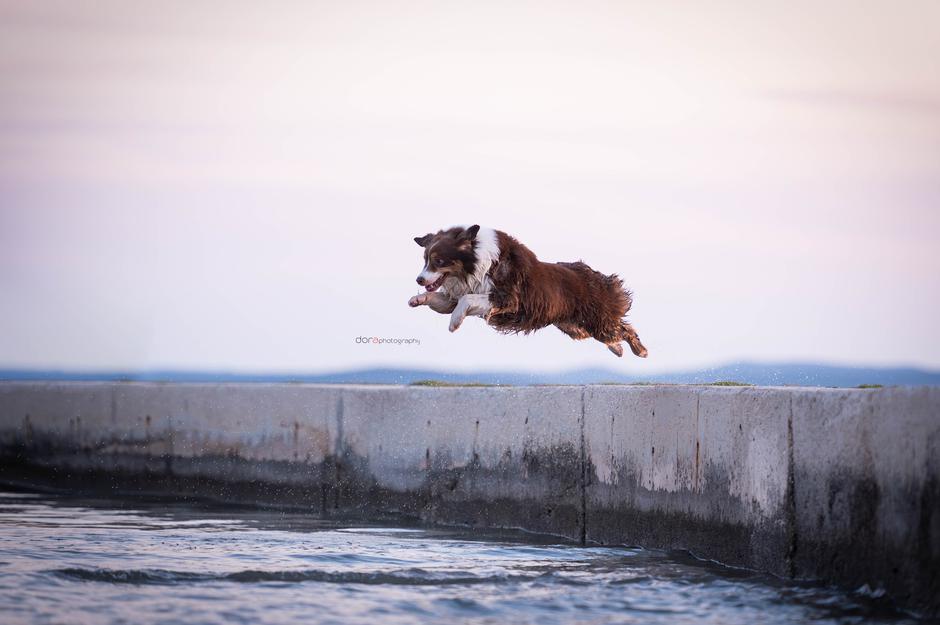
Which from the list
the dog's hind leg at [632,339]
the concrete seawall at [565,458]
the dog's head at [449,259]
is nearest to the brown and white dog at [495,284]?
the dog's head at [449,259]

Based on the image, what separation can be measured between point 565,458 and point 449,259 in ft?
5.99

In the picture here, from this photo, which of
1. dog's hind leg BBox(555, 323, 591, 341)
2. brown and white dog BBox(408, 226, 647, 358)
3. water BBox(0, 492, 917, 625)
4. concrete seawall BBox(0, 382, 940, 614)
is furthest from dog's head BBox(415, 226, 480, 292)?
water BBox(0, 492, 917, 625)

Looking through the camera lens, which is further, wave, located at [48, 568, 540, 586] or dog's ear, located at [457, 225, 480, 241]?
dog's ear, located at [457, 225, 480, 241]

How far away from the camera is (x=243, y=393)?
40.8 ft

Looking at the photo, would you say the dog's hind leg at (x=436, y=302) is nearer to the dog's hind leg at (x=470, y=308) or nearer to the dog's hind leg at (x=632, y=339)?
the dog's hind leg at (x=470, y=308)

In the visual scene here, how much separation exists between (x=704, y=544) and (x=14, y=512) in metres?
6.33

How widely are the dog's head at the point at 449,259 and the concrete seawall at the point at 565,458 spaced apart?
927mm

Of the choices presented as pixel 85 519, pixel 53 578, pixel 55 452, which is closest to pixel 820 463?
pixel 53 578

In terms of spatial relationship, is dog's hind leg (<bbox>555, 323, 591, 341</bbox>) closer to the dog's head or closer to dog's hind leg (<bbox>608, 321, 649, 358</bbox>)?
dog's hind leg (<bbox>608, 321, 649, 358</bbox>)

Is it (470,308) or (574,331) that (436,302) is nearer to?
(470,308)

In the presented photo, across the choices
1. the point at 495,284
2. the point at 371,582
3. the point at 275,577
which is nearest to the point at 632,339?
the point at 495,284

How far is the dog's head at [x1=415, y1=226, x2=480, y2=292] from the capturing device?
10297 mm

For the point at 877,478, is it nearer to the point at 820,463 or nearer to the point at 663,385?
the point at 820,463

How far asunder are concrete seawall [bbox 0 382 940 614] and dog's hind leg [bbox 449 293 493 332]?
657 millimetres
